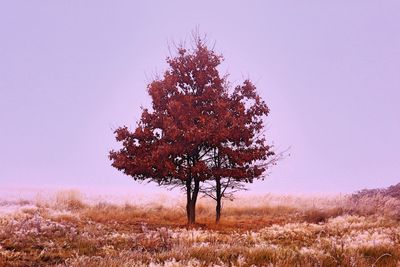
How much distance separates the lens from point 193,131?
22.6 metres

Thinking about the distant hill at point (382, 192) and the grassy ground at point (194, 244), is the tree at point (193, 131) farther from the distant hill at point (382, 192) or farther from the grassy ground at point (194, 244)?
the distant hill at point (382, 192)

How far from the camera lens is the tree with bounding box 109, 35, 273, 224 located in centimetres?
2311

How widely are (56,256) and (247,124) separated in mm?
14874

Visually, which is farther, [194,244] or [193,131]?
[193,131]

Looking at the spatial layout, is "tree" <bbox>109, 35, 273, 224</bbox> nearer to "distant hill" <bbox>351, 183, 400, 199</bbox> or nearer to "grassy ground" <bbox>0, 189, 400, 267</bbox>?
"grassy ground" <bbox>0, 189, 400, 267</bbox>

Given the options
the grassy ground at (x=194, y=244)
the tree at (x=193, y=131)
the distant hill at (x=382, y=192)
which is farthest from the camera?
the distant hill at (x=382, y=192)

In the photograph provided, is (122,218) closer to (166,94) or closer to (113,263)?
(166,94)

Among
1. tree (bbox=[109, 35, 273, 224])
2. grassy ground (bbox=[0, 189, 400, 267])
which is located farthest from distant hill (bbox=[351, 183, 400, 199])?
tree (bbox=[109, 35, 273, 224])

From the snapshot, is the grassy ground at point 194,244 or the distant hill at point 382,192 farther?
the distant hill at point 382,192

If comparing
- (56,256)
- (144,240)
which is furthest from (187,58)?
(56,256)

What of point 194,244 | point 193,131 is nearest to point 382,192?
point 193,131

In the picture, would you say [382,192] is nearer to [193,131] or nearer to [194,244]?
[193,131]

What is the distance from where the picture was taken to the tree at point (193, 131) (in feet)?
75.8

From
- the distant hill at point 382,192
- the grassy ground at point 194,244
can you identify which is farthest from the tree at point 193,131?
the distant hill at point 382,192
